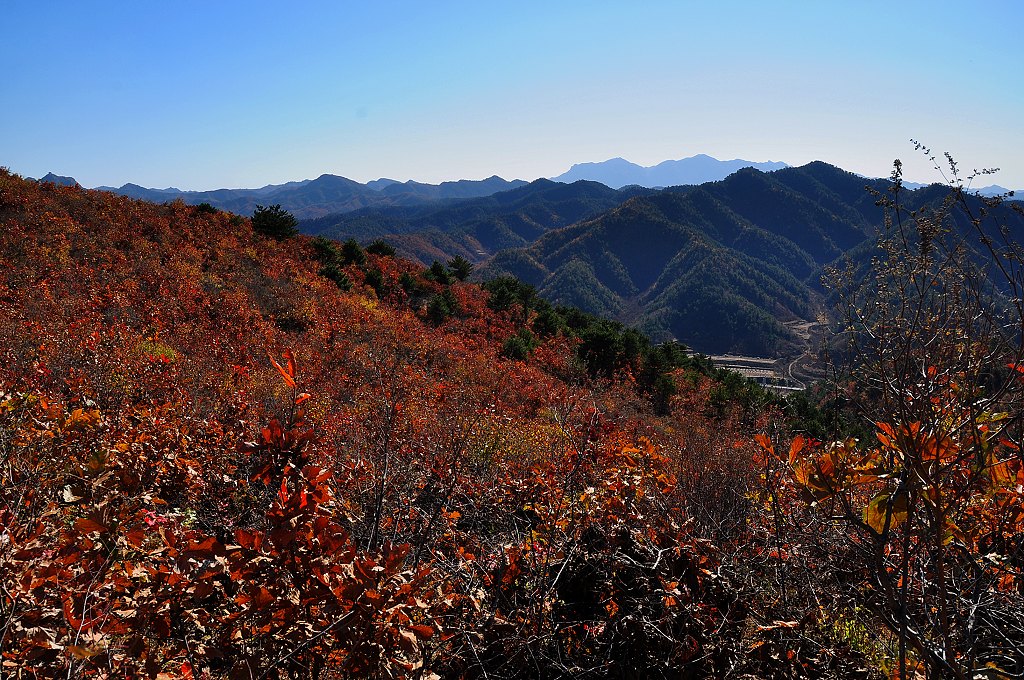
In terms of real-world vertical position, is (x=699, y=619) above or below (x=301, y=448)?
below

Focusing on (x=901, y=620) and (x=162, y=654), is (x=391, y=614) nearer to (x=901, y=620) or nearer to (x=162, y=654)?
(x=162, y=654)

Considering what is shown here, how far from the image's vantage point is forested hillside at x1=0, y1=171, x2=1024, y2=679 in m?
1.80

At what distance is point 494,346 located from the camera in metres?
17.9

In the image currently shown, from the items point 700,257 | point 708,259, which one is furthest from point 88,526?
point 700,257

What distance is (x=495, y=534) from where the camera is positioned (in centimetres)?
459

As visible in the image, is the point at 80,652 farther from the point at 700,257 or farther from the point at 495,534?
the point at 700,257

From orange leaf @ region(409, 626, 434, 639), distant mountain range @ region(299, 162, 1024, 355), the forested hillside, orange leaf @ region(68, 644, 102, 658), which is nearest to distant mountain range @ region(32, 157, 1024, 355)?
distant mountain range @ region(299, 162, 1024, 355)

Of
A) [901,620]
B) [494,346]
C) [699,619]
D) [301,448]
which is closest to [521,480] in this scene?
[699,619]

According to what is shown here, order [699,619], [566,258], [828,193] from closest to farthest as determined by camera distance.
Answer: [699,619] < [566,258] < [828,193]

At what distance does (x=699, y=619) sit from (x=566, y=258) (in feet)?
501

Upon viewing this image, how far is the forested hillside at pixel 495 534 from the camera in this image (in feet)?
5.90

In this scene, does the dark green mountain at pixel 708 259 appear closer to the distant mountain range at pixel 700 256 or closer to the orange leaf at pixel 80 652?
the distant mountain range at pixel 700 256

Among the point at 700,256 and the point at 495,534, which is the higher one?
the point at 700,256

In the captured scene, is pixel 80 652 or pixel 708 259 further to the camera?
pixel 708 259
